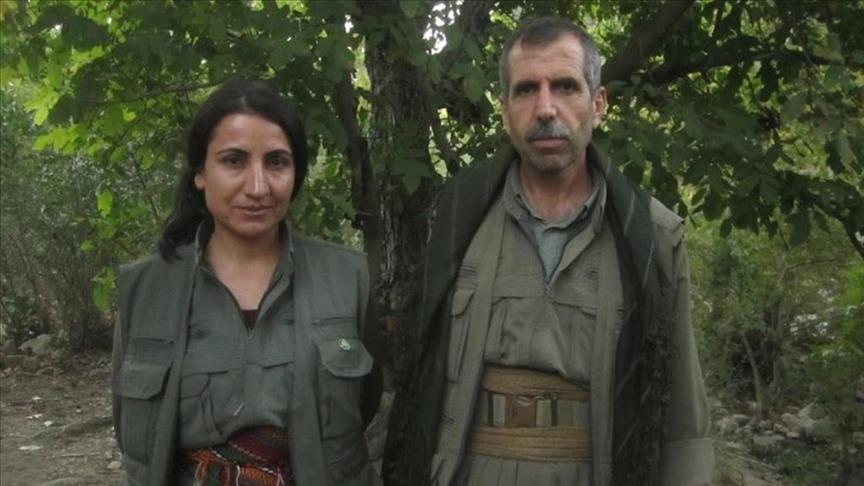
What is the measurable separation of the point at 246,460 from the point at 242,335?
0.96 feet

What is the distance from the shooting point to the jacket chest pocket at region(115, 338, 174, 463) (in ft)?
8.63

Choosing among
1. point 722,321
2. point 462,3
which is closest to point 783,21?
point 462,3

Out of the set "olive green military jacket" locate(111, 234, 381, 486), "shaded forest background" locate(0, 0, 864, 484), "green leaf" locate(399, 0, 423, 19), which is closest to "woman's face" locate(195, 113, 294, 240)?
"olive green military jacket" locate(111, 234, 381, 486)

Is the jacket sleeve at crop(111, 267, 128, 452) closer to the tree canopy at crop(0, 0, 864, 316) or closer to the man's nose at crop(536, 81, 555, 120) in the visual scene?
the tree canopy at crop(0, 0, 864, 316)

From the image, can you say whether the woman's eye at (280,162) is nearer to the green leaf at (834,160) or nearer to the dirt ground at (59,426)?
the green leaf at (834,160)

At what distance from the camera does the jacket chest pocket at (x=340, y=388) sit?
2.67 metres

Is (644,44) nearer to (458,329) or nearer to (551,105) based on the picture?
(551,105)

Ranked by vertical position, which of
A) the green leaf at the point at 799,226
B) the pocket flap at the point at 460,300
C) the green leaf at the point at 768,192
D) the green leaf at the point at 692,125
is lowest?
the pocket flap at the point at 460,300

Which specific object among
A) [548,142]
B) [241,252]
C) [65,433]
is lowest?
[65,433]

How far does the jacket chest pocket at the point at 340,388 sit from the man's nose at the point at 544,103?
686 mm

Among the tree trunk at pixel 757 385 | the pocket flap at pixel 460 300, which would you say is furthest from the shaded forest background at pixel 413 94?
the tree trunk at pixel 757 385

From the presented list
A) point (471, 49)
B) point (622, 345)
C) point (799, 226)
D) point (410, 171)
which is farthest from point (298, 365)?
point (799, 226)

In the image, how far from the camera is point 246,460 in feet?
8.61

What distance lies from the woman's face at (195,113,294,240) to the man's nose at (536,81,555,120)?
2.07 feet
